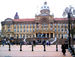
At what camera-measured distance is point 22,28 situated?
221 feet

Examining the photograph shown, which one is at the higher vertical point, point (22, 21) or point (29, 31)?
point (22, 21)

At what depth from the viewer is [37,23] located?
6619 cm

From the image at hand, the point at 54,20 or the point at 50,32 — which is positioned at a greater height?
the point at 54,20

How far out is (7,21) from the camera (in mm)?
67688

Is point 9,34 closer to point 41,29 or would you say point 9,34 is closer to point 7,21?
point 7,21

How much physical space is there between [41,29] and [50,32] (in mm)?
4033

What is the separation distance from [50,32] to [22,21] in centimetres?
1239

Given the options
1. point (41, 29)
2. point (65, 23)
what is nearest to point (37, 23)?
point (41, 29)

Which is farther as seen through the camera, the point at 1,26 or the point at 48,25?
the point at 1,26

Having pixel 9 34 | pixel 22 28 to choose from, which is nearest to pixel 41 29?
pixel 22 28

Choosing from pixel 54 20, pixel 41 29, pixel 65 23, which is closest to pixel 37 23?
pixel 41 29

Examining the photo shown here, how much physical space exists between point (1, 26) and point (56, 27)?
78.6ft

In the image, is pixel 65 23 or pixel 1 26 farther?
pixel 1 26

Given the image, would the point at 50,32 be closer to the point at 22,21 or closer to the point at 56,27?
the point at 56,27
